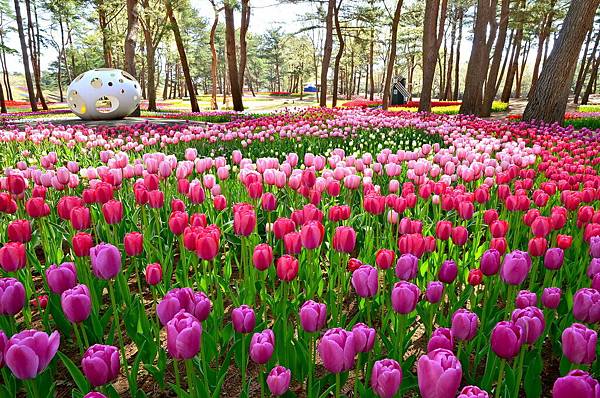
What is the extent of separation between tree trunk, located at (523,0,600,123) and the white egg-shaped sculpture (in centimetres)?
1198

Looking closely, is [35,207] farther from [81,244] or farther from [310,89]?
[310,89]

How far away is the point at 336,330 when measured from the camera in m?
1.25

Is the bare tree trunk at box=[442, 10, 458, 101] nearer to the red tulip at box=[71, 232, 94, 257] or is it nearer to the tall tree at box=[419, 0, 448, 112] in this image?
the tall tree at box=[419, 0, 448, 112]

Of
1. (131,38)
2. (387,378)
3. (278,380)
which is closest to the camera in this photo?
(387,378)

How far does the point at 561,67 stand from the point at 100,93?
512 inches

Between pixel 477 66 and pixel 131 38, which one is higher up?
pixel 131 38

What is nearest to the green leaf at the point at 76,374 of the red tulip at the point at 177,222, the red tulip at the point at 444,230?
the red tulip at the point at 177,222

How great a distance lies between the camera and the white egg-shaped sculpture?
585 inches

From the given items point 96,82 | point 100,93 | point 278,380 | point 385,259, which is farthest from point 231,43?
point 278,380

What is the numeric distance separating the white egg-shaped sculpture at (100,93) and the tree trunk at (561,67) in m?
12.0

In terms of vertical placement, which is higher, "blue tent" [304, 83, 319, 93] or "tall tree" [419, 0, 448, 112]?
"tall tree" [419, 0, 448, 112]

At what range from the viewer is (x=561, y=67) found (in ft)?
34.9

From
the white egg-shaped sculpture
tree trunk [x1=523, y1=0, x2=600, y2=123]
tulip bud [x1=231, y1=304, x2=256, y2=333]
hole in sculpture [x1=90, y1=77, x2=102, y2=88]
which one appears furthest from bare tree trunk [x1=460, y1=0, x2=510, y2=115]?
tulip bud [x1=231, y1=304, x2=256, y2=333]

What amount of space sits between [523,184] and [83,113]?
14913 millimetres
